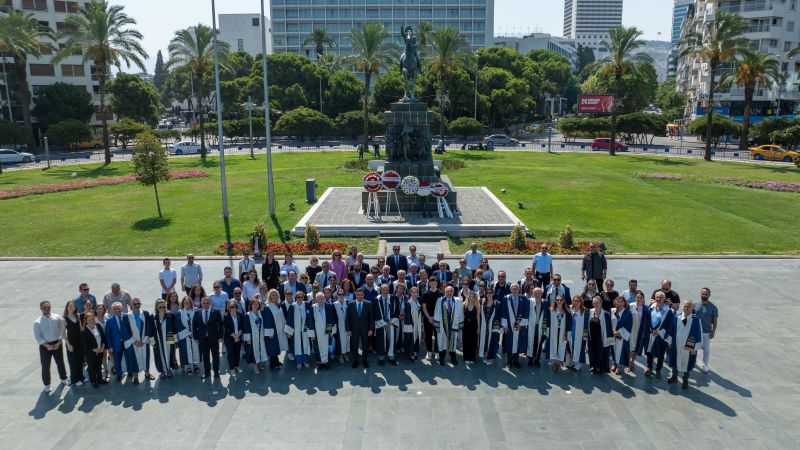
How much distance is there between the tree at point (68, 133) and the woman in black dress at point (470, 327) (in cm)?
5791

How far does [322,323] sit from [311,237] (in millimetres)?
9120

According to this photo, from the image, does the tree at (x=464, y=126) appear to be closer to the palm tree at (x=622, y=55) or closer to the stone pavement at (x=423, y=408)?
the palm tree at (x=622, y=55)

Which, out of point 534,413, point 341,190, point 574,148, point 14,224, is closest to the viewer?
point 534,413

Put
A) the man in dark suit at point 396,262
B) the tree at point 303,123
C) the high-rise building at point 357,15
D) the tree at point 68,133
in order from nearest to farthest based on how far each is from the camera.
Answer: the man in dark suit at point 396,262 → the tree at point 68,133 → the tree at point 303,123 → the high-rise building at point 357,15

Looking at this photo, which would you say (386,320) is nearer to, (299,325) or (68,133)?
(299,325)

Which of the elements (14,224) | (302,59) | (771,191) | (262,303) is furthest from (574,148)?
(262,303)

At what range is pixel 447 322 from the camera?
1107 centimetres

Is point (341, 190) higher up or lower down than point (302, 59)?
lower down

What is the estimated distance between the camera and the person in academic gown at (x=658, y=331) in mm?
10344

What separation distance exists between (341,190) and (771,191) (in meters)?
23.0

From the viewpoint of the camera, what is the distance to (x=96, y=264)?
1856 centimetres

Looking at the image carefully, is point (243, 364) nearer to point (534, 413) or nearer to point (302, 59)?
point (534, 413)

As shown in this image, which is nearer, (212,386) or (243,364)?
(212,386)

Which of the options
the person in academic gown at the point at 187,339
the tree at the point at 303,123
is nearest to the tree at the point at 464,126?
the tree at the point at 303,123
